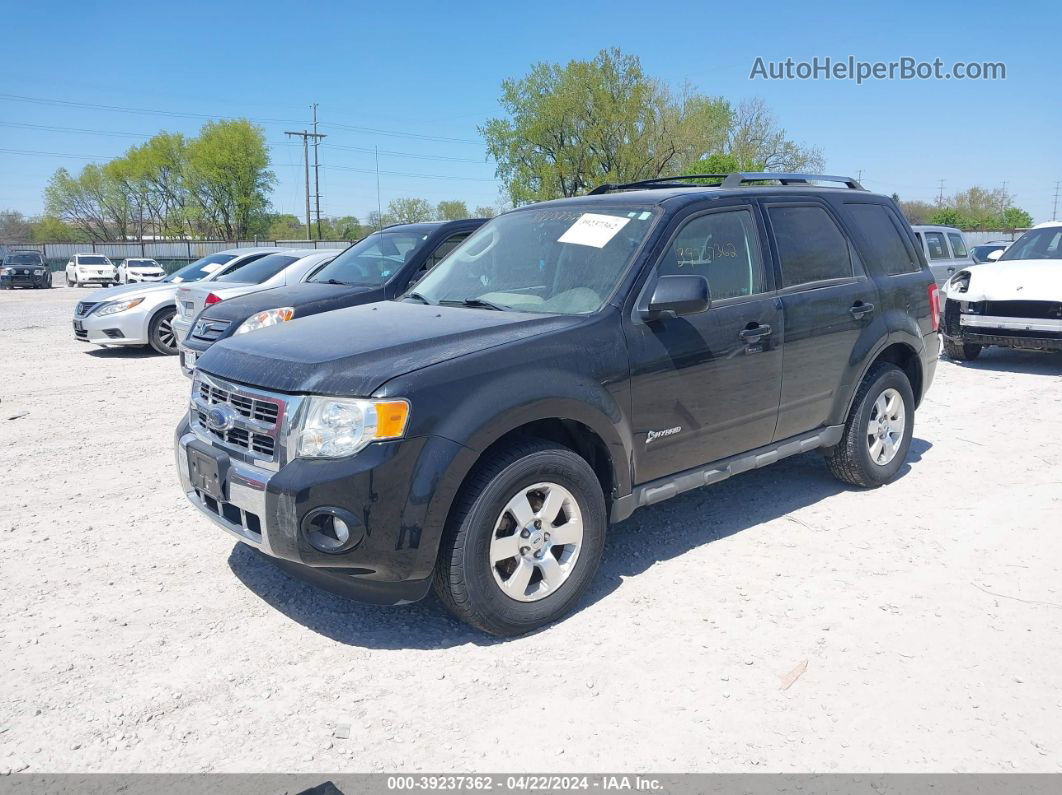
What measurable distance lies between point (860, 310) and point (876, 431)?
89 cm

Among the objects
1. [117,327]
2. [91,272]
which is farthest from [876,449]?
[91,272]

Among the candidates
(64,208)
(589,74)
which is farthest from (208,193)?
(589,74)

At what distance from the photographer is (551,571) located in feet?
11.7

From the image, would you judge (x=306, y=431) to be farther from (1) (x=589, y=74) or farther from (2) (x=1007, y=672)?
(1) (x=589, y=74)

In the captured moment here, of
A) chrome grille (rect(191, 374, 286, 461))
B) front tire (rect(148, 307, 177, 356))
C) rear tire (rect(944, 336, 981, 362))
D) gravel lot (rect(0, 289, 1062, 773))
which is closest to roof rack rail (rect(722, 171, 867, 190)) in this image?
gravel lot (rect(0, 289, 1062, 773))

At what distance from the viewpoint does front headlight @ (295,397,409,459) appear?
3.11 meters

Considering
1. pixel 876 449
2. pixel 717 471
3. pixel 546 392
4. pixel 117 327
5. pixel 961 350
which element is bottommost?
pixel 876 449

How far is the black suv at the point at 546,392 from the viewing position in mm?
3146

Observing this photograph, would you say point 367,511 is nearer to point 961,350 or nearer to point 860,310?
point 860,310

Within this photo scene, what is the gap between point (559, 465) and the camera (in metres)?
3.49

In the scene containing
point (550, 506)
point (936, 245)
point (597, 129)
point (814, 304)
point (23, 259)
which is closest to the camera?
point (550, 506)

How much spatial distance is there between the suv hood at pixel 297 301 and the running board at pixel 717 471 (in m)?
4.66

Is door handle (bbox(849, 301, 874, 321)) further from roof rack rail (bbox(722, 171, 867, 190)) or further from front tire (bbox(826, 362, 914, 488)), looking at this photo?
roof rack rail (bbox(722, 171, 867, 190))

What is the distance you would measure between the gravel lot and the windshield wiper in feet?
4.99
